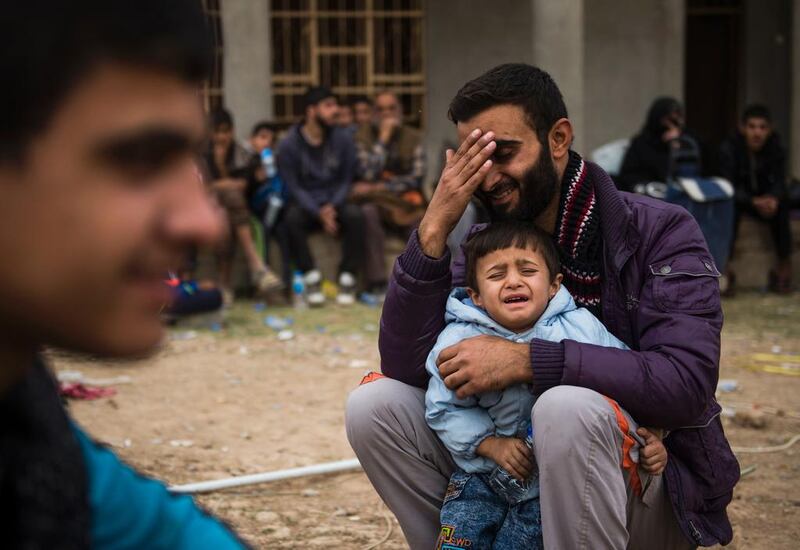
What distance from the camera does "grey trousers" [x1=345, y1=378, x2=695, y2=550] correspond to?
8.65 feet

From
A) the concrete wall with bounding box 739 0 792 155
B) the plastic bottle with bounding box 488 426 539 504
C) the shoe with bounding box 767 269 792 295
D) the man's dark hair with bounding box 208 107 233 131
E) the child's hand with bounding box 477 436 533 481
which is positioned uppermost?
the concrete wall with bounding box 739 0 792 155

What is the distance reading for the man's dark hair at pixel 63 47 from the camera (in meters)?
0.89

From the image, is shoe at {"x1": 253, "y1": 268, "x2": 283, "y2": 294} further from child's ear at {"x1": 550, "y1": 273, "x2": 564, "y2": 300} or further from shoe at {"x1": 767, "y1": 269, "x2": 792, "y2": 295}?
child's ear at {"x1": 550, "y1": 273, "x2": 564, "y2": 300}

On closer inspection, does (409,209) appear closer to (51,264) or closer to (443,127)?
(443,127)

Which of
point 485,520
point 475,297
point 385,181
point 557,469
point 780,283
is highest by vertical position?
point 475,297

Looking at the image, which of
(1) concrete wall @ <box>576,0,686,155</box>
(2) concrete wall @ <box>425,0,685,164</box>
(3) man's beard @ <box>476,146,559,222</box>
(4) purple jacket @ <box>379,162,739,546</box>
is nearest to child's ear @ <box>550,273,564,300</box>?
(4) purple jacket @ <box>379,162,739,546</box>

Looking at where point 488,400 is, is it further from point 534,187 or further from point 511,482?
point 534,187

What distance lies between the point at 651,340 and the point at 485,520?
660 mm

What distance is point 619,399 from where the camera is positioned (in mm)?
2748

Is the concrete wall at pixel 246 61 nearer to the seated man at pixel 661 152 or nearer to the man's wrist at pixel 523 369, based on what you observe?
the seated man at pixel 661 152

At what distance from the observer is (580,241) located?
3.10 m

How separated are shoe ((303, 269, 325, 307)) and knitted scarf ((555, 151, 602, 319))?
641 cm

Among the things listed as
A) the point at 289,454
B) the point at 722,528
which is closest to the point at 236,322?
the point at 289,454

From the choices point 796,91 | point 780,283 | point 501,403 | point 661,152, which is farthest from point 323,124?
point 501,403
